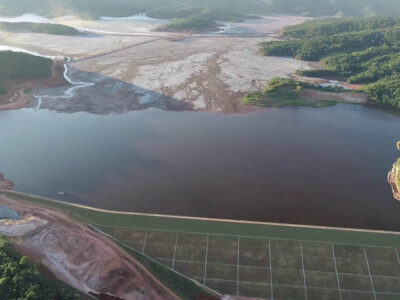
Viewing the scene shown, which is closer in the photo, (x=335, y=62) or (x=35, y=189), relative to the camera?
(x=35, y=189)

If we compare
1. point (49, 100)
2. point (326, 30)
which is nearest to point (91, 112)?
point (49, 100)

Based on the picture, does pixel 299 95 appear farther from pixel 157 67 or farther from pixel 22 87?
pixel 22 87

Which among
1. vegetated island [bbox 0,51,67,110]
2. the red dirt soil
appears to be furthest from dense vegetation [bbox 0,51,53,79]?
the red dirt soil

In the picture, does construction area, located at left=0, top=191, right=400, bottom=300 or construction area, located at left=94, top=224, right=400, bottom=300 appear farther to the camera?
construction area, located at left=0, top=191, right=400, bottom=300

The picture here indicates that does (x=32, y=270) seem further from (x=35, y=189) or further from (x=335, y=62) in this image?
(x=335, y=62)

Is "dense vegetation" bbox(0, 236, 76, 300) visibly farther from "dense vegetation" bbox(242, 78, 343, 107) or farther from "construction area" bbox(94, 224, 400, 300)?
"dense vegetation" bbox(242, 78, 343, 107)

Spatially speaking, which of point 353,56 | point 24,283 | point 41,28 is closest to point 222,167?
point 24,283

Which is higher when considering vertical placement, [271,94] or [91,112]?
[271,94]

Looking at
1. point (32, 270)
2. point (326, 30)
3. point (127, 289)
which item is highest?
point (326, 30)

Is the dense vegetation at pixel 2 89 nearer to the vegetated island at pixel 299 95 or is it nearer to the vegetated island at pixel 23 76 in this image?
the vegetated island at pixel 23 76
